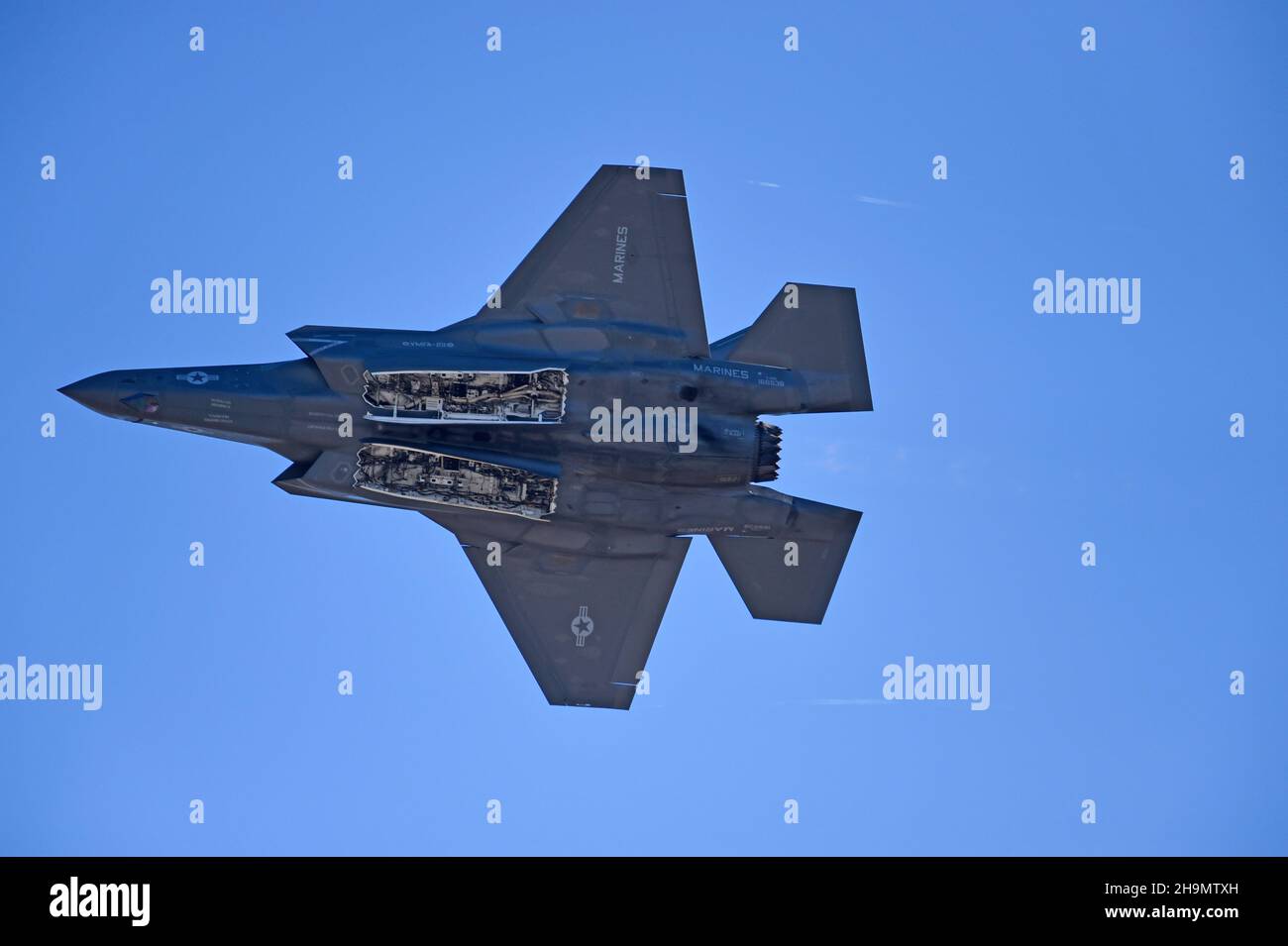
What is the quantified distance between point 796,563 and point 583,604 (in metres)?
5.65

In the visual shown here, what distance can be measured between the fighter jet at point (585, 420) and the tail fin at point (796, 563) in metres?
0.05

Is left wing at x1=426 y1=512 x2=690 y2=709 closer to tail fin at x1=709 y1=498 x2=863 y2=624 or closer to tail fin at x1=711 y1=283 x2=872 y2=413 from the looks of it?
tail fin at x1=709 y1=498 x2=863 y2=624

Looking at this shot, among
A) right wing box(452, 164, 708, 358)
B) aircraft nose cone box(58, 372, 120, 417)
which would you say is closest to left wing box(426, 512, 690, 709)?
right wing box(452, 164, 708, 358)

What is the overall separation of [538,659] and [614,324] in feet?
29.5

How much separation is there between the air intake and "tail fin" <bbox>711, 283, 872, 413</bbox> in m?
1.74

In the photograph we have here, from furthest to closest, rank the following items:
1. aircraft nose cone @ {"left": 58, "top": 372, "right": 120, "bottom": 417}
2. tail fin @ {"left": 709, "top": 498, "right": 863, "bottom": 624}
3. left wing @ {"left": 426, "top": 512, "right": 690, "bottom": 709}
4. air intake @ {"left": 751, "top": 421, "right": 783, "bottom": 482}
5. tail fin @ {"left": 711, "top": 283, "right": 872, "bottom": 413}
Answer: left wing @ {"left": 426, "top": 512, "right": 690, "bottom": 709}
tail fin @ {"left": 709, "top": 498, "right": 863, "bottom": 624}
tail fin @ {"left": 711, "top": 283, "right": 872, "bottom": 413}
air intake @ {"left": 751, "top": 421, "right": 783, "bottom": 482}
aircraft nose cone @ {"left": 58, "top": 372, "right": 120, "bottom": 417}

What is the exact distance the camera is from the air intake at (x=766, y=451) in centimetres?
3266

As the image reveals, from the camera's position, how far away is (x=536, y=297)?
33219mm

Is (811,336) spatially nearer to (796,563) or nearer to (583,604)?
(796,563)

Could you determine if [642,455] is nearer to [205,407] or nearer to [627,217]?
[627,217]

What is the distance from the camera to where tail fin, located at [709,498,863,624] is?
34.2m

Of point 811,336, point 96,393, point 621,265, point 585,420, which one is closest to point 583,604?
point 585,420

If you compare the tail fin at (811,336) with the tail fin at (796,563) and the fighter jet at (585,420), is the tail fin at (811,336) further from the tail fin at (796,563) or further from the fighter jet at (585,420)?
the tail fin at (796,563)

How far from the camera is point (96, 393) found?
30.7 m
